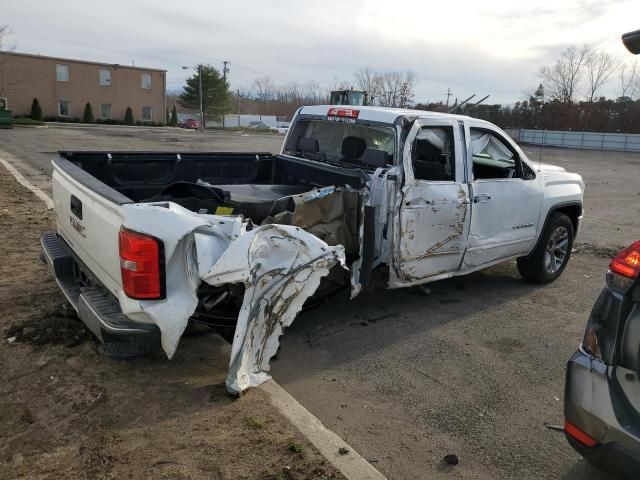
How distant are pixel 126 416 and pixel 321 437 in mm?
1160

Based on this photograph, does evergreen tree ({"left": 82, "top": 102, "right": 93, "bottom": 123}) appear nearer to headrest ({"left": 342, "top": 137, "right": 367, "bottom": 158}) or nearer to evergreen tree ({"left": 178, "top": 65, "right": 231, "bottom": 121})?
evergreen tree ({"left": 178, "top": 65, "right": 231, "bottom": 121})

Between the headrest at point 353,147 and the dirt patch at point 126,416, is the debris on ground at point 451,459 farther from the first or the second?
the headrest at point 353,147

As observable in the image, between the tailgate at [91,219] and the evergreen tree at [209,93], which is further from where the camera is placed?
the evergreen tree at [209,93]

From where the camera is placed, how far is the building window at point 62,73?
56.6 m

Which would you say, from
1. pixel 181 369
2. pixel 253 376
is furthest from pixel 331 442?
pixel 181 369

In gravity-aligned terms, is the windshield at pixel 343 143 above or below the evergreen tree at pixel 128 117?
below

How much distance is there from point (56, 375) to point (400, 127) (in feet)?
10.8

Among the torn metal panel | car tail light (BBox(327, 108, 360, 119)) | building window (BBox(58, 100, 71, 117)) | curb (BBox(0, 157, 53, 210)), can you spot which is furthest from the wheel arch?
building window (BBox(58, 100, 71, 117))

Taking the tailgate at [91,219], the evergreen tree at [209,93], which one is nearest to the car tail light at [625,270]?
the tailgate at [91,219]

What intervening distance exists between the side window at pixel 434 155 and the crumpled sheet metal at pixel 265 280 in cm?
165

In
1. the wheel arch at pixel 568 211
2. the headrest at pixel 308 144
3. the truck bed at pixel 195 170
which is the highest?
the headrest at pixel 308 144

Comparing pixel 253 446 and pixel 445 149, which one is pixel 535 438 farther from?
pixel 445 149

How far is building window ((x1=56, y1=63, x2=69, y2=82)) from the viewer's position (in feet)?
186

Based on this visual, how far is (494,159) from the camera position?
19.3ft
